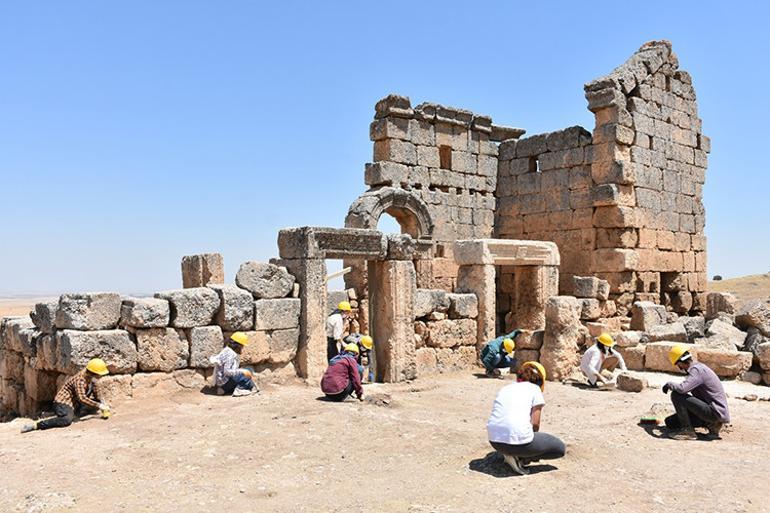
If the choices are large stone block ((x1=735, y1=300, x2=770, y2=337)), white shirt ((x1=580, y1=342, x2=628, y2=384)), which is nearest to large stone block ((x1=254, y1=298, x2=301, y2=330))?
white shirt ((x1=580, y1=342, x2=628, y2=384))

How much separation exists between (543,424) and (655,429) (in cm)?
127

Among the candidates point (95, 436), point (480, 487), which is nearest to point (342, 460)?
point (480, 487)

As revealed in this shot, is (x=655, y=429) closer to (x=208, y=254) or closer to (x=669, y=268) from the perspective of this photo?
(x=208, y=254)

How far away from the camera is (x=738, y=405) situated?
991 centimetres

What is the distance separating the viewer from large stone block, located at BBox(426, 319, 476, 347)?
41.5 ft

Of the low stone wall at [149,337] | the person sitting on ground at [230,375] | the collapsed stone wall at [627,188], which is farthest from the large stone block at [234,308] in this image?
the collapsed stone wall at [627,188]

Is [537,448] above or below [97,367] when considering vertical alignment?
below

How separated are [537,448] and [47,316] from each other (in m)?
6.51

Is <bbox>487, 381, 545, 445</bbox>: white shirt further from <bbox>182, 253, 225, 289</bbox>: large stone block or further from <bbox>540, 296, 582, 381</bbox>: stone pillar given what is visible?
<bbox>182, 253, 225, 289</bbox>: large stone block

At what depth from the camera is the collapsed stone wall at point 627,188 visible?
1589 cm

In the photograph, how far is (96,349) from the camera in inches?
336

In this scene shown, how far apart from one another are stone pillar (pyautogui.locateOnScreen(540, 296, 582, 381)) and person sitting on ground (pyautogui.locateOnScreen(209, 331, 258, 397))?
521 cm

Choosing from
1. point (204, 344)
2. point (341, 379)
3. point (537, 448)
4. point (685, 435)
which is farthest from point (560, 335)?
point (537, 448)

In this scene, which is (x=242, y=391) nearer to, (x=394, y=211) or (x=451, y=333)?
(x=451, y=333)
